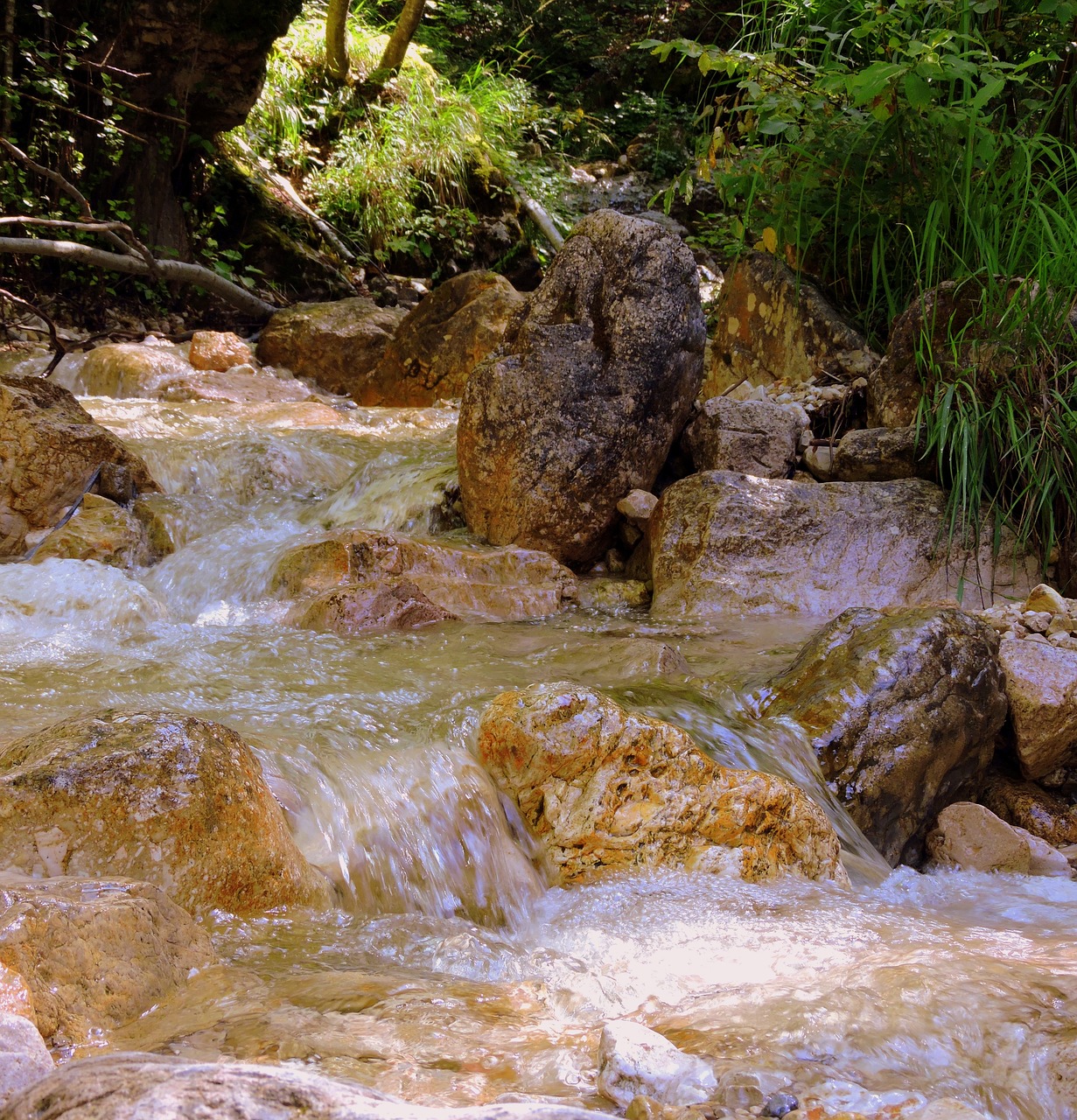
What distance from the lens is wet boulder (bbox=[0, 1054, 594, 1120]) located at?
827 millimetres

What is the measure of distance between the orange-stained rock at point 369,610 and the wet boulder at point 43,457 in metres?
1.71

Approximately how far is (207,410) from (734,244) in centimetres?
363

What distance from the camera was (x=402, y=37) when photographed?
10242mm

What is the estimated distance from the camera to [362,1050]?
1.24 meters

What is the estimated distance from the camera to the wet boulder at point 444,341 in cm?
715

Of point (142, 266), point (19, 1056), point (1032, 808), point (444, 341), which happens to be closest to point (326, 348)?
point (444, 341)

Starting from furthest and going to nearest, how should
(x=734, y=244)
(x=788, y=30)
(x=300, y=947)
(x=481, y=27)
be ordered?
(x=481, y=27)
(x=734, y=244)
(x=788, y=30)
(x=300, y=947)

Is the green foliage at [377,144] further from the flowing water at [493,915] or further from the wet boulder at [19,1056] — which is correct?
the wet boulder at [19,1056]

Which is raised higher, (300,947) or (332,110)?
(332,110)

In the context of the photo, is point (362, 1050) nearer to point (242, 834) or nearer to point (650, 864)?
point (242, 834)

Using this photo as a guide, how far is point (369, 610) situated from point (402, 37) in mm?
8637

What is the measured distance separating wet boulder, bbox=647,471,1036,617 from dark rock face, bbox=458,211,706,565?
0.47m

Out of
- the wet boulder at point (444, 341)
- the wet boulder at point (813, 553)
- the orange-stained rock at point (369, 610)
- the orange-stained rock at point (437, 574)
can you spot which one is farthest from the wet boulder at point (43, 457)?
the wet boulder at point (813, 553)

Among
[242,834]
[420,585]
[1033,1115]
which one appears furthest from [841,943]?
[420,585]
